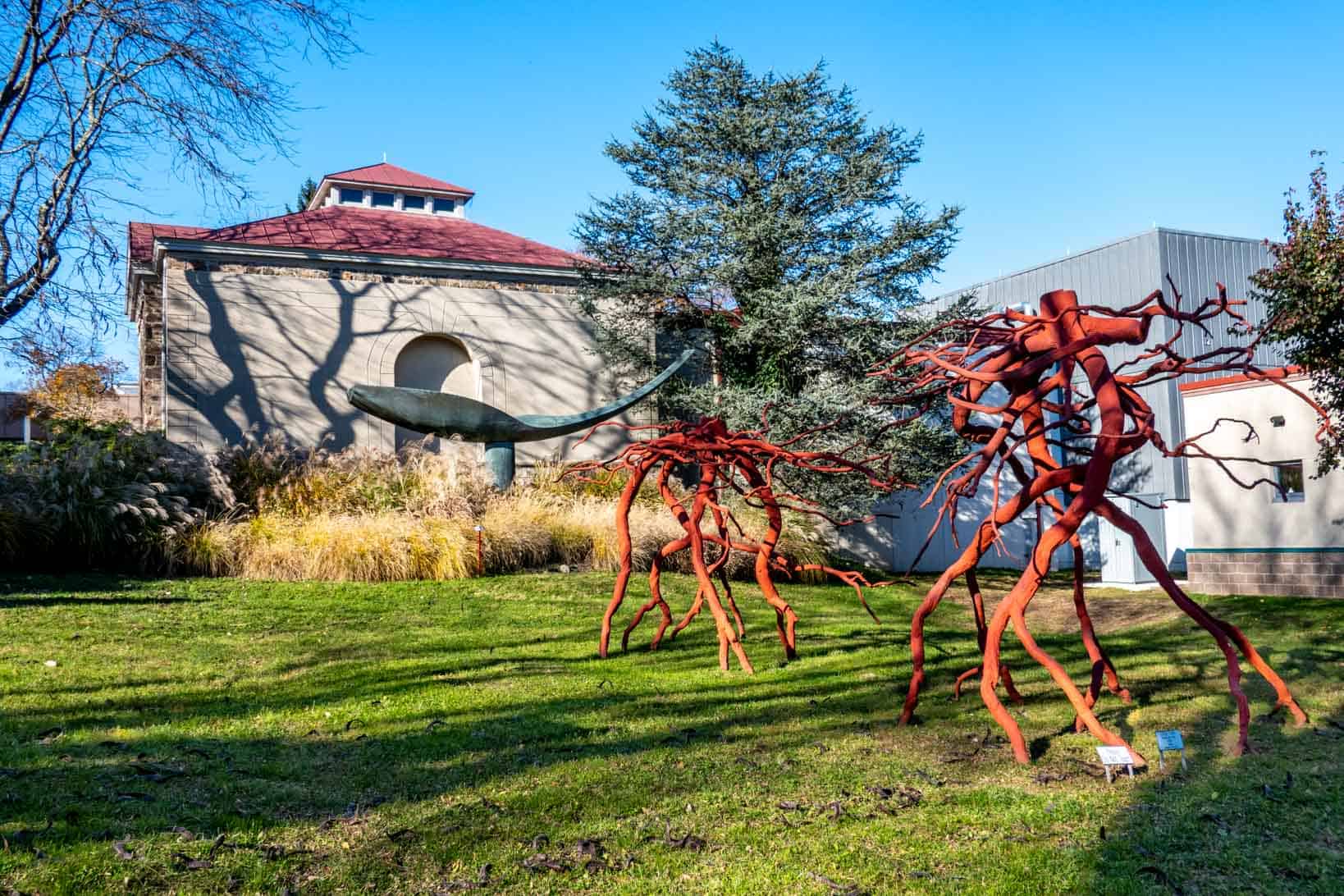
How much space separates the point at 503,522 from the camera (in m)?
12.0

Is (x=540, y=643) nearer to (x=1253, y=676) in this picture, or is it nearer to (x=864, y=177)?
(x=1253, y=676)

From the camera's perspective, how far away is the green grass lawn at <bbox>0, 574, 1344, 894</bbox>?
3.33 m

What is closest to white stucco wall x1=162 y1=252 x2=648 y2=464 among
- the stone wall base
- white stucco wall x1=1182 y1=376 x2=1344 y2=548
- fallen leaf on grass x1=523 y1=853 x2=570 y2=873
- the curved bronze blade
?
the curved bronze blade

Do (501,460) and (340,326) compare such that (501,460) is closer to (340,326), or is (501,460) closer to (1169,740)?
(340,326)

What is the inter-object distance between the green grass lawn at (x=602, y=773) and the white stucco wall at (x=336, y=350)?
27.5 ft

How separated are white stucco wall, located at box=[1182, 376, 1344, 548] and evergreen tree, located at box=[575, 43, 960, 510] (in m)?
3.66

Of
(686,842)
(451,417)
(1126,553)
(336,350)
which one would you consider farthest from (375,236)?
(686,842)

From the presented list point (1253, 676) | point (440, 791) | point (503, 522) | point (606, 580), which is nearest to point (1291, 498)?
point (1253, 676)

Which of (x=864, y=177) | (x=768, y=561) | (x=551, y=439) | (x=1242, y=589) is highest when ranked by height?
(x=864, y=177)

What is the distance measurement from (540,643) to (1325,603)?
9.39 metres

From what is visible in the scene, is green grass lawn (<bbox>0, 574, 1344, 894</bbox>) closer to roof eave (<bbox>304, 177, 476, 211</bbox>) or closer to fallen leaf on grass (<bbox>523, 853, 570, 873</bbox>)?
fallen leaf on grass (<bbox>523, 853, 570, 873</bbox>)

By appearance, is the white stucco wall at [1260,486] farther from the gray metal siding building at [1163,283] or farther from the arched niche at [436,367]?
the arched niche at [436,367]

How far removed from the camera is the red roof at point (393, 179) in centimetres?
2181

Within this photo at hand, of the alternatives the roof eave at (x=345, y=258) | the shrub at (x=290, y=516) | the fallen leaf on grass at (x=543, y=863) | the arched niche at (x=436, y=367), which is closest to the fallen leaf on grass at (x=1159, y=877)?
the fallen leaf on grass at (x=543, y=863)
